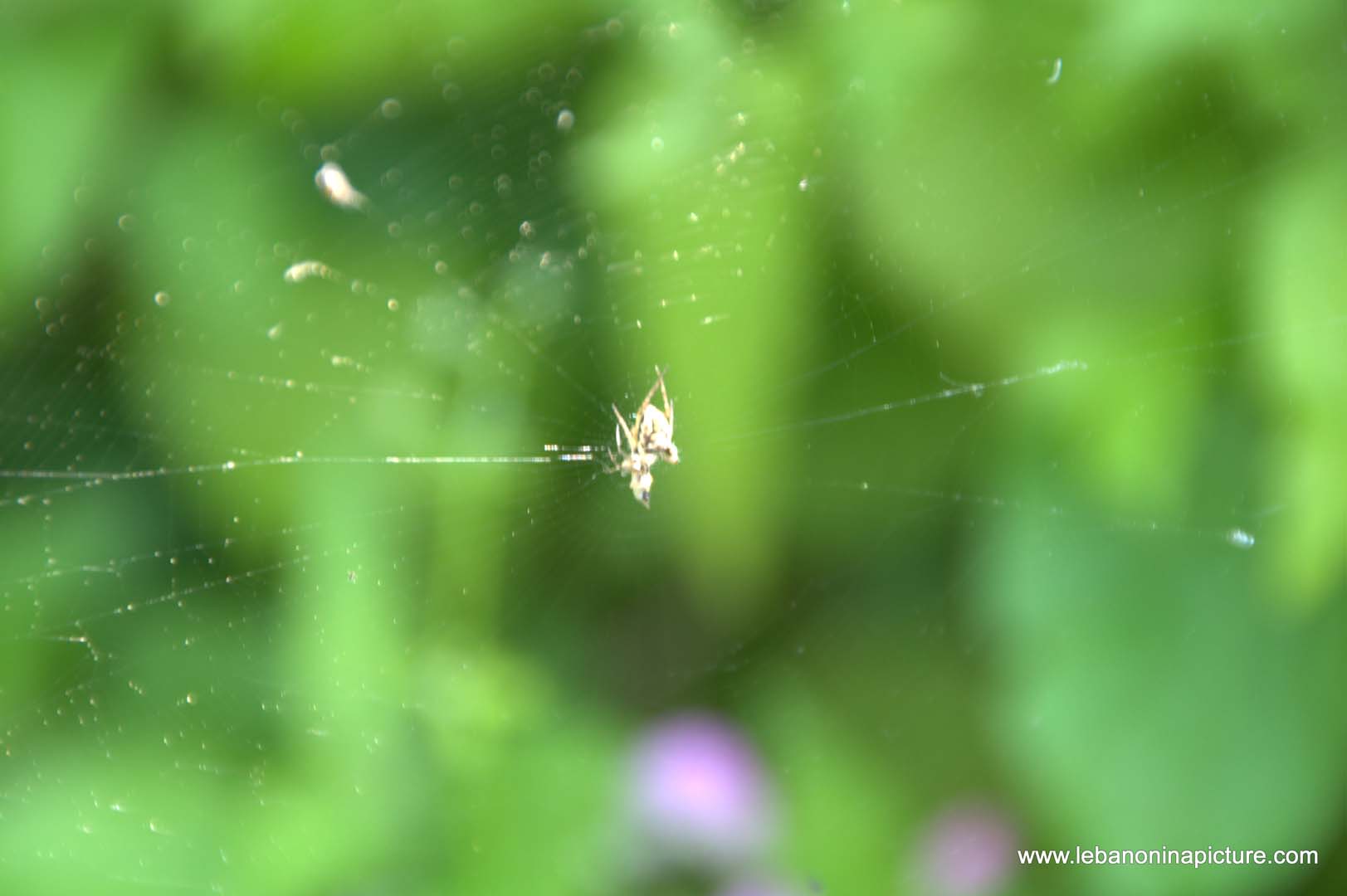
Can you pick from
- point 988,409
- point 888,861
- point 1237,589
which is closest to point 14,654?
point 888,861

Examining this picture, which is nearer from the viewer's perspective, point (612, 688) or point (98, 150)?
point (98, 150)

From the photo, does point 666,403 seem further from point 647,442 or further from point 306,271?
point 306,271

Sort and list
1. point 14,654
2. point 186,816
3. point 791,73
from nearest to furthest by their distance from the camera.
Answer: point 791,73 < point 186,816 < point 14,654

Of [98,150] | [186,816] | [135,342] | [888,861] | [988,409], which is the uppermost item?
[98,150]

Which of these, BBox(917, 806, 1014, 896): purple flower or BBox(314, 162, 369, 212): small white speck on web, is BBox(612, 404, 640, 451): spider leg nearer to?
BBox(314, 162, 369, 212): small white speck on web

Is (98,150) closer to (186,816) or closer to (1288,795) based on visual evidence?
(186,816)
